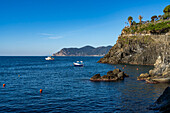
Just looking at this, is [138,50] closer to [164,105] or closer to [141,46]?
[141,46]

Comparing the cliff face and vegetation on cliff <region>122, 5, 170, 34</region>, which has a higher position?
vegetation on cliff <region>122, 5, 170, 34</region>

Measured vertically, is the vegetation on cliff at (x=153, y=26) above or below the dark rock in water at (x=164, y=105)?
above

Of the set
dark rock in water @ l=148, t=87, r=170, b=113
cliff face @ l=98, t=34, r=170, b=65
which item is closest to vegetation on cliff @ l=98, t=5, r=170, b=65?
cliff face @ l=98, t=34, r=170, b=65

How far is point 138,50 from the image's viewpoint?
398 feet

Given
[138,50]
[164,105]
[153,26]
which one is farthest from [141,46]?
[164,105]

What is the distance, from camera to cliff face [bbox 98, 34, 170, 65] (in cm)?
11475

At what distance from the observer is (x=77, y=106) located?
29.2m

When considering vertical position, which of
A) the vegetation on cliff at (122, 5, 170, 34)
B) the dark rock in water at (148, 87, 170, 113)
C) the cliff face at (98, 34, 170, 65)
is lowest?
the dark rock in water at (148, 87, 170, 113)

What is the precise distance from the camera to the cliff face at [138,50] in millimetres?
114750

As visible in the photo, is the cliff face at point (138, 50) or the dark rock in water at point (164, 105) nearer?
the dark rock in water at point (164, 105)

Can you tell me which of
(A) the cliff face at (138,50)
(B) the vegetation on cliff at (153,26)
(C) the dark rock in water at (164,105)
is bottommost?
(C) the dark rock in water at (164,105)

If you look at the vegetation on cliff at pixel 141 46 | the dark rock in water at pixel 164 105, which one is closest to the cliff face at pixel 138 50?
the vegetation on cliff at pixel 141 46

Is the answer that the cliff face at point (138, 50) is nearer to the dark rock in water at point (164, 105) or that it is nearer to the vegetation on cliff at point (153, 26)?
the vegetation on cliff at point (153, 26)

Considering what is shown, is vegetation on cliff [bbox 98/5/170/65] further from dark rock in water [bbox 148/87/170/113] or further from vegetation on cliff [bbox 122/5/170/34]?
dark rock in water [bbox 148/87/170/113]
